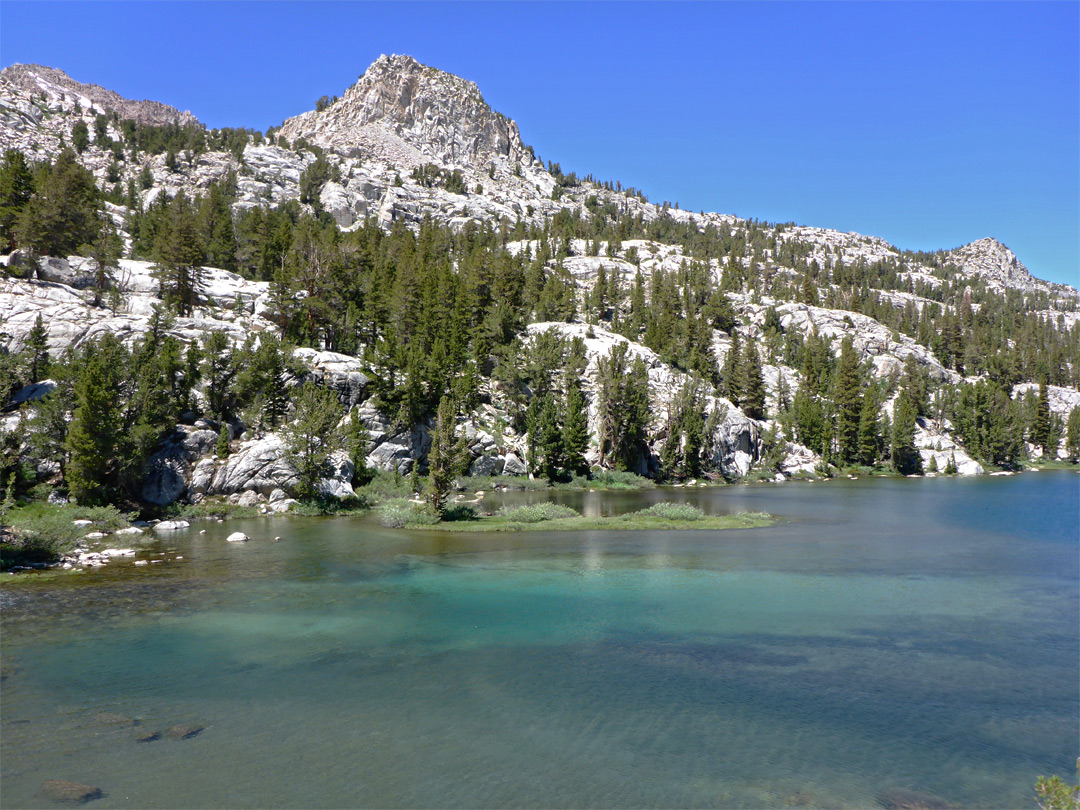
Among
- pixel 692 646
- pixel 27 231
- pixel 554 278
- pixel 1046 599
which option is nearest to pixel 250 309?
pixel 27 231

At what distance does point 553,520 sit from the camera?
4275cm

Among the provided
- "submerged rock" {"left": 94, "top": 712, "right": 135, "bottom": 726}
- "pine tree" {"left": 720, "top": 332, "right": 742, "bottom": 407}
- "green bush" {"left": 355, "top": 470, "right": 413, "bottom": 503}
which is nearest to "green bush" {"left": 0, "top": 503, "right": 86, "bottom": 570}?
"submerged rock" {"left": 94, "top": 712, "right": 135, "bottom": 726}

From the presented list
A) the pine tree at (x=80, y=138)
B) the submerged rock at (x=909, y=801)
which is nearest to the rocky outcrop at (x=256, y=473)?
the submerged rock at (x=909, y=801)

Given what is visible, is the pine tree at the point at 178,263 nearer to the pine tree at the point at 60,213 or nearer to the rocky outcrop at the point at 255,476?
the pine tree at the point at 60,213

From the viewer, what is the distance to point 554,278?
116 metres

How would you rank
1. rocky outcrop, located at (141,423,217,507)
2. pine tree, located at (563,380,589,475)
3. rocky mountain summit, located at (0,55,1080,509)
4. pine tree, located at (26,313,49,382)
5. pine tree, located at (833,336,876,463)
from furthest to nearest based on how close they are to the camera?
pine tree, located at (833,336,876,463), pine tree, located at (563,380,589,475), rocky mountain summit, located at (0,55,1080,509), pine tree, located at (26,313,49,382), rocky outcrop, located at (141,423,217,507)

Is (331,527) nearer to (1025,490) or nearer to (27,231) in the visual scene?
(27,231)

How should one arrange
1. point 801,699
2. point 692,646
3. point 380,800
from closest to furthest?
point 380,800, point 801,699, point 692,646

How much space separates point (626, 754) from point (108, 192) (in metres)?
154

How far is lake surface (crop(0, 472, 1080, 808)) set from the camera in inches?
418

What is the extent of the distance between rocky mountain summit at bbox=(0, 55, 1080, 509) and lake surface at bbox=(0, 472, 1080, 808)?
2925 cm

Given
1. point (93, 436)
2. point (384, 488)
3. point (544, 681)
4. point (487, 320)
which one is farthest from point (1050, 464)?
point (93, 436)

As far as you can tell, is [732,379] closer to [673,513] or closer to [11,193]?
[673,513]

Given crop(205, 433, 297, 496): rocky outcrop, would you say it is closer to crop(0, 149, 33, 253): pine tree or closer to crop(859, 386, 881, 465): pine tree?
crop(0, 149, 33, 253): pine tree
